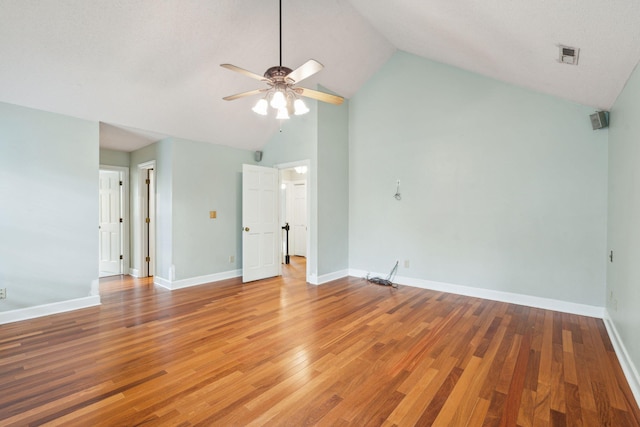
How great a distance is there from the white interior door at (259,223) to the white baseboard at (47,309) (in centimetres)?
214

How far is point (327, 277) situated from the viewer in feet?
17.1

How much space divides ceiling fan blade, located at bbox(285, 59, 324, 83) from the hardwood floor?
2440 mm

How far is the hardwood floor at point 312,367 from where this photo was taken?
188 cm

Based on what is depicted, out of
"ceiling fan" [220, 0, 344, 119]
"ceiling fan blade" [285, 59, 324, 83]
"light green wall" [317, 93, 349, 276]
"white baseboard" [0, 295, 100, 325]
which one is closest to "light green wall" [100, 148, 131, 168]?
"white baseboard" [0, 295, 100, 325]

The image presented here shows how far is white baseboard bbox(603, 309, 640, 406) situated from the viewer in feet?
6.72

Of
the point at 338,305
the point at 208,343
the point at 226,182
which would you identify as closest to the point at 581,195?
the point at 338,305

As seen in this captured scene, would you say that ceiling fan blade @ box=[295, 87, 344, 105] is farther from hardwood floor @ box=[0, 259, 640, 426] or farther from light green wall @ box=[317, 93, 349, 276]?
hardwood floor @ box=[0, 259, 640, 426]

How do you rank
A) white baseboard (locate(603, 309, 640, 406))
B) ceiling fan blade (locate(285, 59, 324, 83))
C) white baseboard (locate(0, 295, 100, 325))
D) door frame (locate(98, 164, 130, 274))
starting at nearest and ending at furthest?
1. white baseboard (locate(603, 309, 640, 406))
2. ceiling fan blade (locate(285, 59, 324, 83))
3. white baseboard (locate(0, 295, 100, 325))
4. door frame (locate(98, 164, 130, 274))

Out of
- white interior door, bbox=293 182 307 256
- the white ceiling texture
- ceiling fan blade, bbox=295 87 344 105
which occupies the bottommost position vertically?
white interior door, bbox=293 182 307 256

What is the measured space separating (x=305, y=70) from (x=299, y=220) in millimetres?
6033

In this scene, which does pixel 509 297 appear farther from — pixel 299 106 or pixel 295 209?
pixel 295 209

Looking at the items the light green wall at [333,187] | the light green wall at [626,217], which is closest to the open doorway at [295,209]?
the light green wall at [333,187]

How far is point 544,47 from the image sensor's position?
8.06 feet

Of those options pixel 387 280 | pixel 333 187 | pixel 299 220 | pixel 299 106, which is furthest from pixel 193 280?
pixel 299 220
